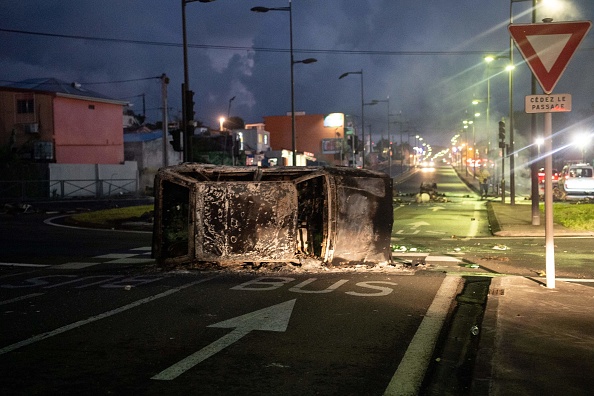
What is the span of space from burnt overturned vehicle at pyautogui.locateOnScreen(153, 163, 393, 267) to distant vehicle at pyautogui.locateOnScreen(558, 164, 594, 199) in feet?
95.4

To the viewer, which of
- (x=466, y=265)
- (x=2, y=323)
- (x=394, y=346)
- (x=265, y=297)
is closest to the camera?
(x=394, y=346)

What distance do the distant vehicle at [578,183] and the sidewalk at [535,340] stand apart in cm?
2975

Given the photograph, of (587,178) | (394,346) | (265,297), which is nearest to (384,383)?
(394,346)

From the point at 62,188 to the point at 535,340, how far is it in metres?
43.3

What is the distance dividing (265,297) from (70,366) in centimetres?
342

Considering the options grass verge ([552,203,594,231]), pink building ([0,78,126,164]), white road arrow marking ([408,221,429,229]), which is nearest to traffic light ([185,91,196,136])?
white road arrow marking ([408,221,429,229])

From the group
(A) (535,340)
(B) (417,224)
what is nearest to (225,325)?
(A) (535,340)

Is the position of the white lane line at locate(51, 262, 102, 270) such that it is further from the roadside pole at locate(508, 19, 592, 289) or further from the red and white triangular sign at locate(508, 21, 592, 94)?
the red and white triangular sign at locate(508, 21, 592, 94)

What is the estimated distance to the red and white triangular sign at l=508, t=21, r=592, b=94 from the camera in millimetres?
8164

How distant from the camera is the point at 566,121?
344 ft

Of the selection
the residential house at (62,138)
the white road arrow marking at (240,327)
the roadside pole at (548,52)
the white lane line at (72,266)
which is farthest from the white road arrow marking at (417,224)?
the residential house at (62,138)

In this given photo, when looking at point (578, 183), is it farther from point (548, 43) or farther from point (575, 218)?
point (548, 43)

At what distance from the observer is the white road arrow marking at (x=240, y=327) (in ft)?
17.9

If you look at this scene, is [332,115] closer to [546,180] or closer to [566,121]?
[566,121]
